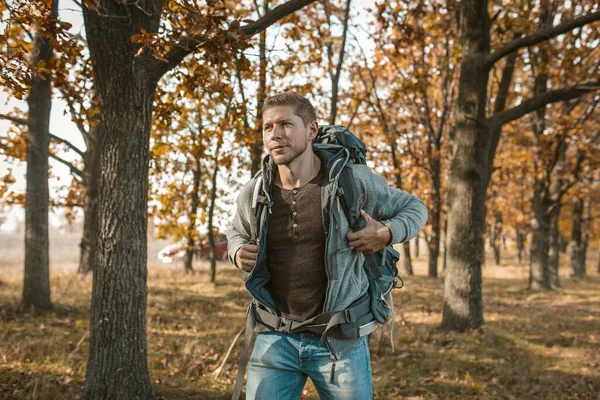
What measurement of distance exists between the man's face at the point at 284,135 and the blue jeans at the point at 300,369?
1117mm

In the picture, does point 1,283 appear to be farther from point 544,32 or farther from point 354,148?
point 544,32

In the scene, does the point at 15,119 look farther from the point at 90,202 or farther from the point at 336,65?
the point at 336,65

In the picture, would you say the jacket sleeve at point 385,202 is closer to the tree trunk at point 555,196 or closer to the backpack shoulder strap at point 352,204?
the backpack shoulder strap at point 352,204

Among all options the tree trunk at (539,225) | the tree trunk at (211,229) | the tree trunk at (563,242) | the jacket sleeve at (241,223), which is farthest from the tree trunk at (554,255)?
the tree trunk at (563,242)

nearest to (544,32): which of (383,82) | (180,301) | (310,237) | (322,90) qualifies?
(310,237)

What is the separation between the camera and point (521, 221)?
1097 inches

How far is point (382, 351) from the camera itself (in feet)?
25.1

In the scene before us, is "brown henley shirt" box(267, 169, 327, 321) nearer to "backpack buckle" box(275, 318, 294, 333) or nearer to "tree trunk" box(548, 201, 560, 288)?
"backpack buckle" box(275, 318, 294, 333)

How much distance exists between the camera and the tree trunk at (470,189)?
28.8ft

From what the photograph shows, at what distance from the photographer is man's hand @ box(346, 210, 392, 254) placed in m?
2.76

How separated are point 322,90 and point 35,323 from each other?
377 inches

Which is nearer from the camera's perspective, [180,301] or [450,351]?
[450,351]

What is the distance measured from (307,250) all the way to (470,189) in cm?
672

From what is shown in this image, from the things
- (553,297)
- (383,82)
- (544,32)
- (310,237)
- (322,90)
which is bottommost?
(553,297)
